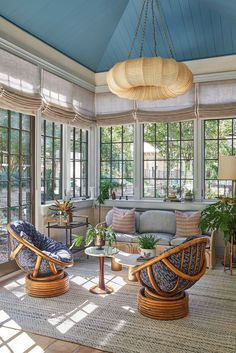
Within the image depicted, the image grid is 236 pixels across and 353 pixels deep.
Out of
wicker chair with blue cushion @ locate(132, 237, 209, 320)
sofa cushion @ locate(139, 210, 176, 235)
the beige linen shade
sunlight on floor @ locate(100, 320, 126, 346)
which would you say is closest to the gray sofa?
sofa cushion @ locate(139, 210, 176, 235)

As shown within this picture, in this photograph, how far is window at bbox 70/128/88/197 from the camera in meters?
6.53

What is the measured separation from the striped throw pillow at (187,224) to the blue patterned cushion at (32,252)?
80.6 inches

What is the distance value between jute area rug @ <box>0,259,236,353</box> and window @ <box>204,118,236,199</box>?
6.84ft

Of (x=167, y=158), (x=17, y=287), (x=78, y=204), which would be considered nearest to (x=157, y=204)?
(x=167, y=158)

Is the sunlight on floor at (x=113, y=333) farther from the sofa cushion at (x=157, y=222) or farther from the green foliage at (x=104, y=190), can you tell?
the green foliage at (x=104, y=190)

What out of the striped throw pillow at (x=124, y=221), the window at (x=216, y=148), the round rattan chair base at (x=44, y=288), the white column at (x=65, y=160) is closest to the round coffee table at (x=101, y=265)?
the round rattan chair base at (x=44, y=288)

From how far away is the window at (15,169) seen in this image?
471cm

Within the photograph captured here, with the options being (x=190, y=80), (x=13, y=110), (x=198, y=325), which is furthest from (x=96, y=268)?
(x=190, y=80)

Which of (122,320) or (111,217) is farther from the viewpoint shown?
(111,217)

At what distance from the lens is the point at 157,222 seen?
5.96 m

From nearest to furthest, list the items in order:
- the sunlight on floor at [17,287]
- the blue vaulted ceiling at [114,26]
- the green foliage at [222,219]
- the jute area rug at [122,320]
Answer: the jute area rug at [122,320]
the sunlight on floor at [17,287]
the blue vaulted ceiling at [114,26]
the green foliage at [222,219]

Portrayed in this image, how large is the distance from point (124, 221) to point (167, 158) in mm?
1497

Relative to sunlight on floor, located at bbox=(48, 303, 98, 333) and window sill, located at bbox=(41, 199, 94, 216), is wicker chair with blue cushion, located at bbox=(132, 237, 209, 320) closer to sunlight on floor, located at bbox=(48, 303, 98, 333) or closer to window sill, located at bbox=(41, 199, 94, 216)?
sunlight on floor, located at bbox=(48, 303, 98, 333)

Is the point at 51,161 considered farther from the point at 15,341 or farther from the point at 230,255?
the point at 15,341
